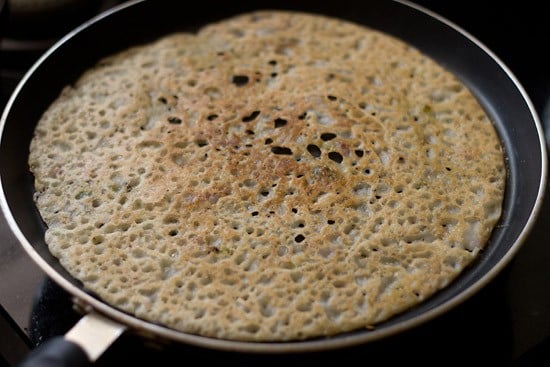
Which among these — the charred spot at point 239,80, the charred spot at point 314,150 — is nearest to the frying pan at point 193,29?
the charred spot at point 239,80

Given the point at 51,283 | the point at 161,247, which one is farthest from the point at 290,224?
the point at 51,283

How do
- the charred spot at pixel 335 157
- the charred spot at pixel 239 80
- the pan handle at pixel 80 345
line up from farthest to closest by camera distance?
the charred spot at pixel 239 80 < the charred spot at pixel 335 157 < the pan handle at pixel 80 345

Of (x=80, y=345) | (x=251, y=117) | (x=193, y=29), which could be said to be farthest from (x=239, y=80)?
(x=80, y=345)

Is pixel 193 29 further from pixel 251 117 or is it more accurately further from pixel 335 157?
pixel 335 157

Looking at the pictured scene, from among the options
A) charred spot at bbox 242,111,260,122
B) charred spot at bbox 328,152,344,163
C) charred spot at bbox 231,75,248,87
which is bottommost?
charred spot at bbox 328,152,344,163

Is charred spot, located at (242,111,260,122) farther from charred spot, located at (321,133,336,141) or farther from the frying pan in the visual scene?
the frying pan

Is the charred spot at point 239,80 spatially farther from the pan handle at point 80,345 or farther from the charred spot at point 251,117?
the pan handle at point 80,345

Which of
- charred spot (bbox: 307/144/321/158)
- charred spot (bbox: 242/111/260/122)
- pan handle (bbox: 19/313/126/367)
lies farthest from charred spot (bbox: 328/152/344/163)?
pan handle (bbox: 19/313/126/367)

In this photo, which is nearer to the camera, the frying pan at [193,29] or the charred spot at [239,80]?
the frying pan at [193,29]

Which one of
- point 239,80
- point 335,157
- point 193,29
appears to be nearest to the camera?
point 335,157
